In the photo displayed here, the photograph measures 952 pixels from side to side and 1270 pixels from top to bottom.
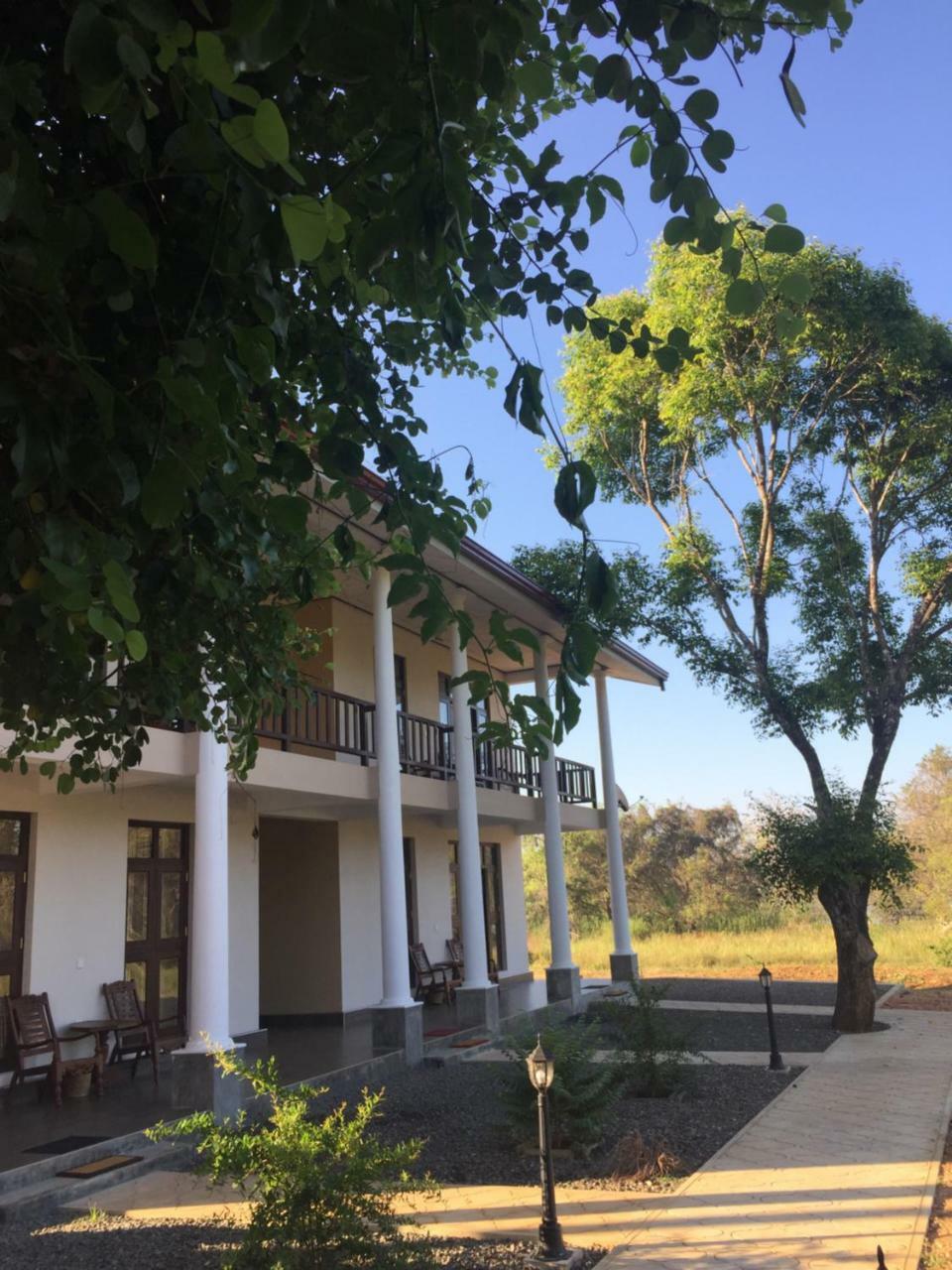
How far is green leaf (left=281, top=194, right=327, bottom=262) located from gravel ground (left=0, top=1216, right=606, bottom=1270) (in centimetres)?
489

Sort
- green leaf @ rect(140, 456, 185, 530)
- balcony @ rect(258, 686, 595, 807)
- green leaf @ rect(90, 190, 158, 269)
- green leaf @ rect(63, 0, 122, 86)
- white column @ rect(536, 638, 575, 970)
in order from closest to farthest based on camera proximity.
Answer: green leaf @ rect(63, 0, 122, 86), green leaf @ rect(90, 190, 158, 269), green leaf @ rect(140, 456, 185, 530), balcony @ rect(258, 686, 595, 807), white column @ rect(536, 638, 575, 970)

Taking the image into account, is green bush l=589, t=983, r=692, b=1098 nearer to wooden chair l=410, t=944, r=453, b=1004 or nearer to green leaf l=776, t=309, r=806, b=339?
wooden chair l=410, t=944, r=453, b=1004

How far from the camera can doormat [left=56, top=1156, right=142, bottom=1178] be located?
22.1 feet

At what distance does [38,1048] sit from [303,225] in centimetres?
973

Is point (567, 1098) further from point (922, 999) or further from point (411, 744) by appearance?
point (922, 999)

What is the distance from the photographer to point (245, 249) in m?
1.88

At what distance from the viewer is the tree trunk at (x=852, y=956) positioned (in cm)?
1335

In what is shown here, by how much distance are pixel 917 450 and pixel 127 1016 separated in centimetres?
1340

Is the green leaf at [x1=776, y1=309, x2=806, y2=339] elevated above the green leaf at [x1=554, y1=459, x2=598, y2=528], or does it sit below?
above

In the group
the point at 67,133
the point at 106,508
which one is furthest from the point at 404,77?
the point at 106,508

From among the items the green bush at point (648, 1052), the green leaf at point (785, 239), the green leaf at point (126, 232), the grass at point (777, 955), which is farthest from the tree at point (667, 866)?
the green leaf at point (126, 232)

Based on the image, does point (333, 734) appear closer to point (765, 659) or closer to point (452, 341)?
point (765, 659)

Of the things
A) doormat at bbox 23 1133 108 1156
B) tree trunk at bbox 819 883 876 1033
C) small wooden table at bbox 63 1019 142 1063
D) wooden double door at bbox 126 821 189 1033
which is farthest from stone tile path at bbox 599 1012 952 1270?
wooden double door at bbox 126 821 189 1033

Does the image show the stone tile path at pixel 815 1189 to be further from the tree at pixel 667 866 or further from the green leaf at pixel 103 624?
the tree at pixel 667 866
